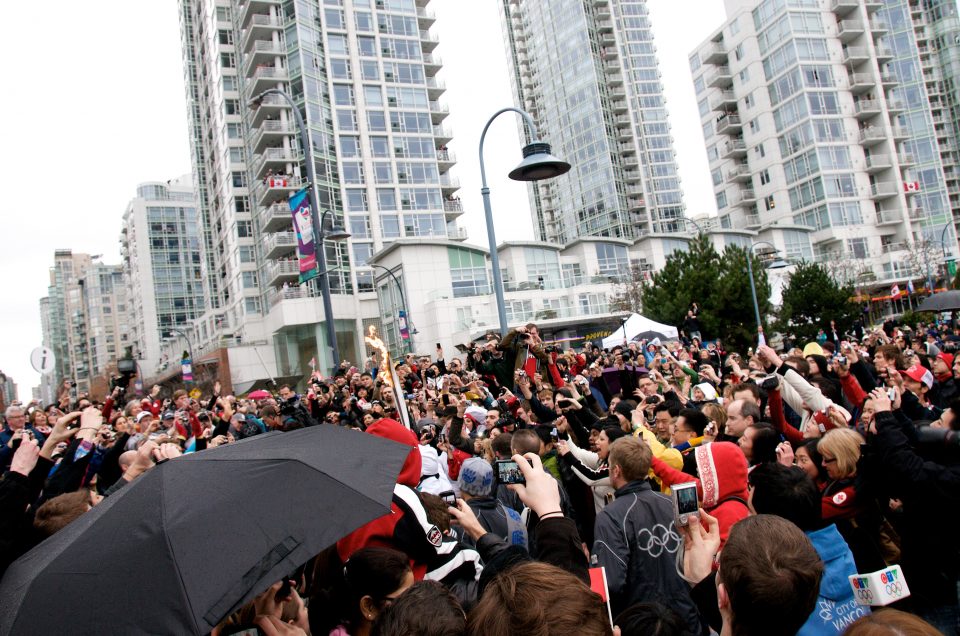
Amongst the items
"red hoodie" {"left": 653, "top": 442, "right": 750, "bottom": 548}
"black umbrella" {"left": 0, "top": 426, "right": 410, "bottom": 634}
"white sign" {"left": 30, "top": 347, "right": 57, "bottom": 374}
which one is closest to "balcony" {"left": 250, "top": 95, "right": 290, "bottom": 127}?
"white sign" {"left": 30, "top": 347, "right": 57, "bottom": 374}

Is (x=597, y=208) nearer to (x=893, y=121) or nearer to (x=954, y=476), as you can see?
(x=893, y=121)

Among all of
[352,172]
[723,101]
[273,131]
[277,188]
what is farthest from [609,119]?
[277,188]

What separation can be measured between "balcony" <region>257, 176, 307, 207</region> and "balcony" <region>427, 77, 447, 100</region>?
16.3 m

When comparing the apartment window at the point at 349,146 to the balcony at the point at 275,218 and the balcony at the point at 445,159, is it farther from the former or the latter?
the balcony at the point at 445,159

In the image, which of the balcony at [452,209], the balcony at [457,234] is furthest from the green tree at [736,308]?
the balcony at [452,209]

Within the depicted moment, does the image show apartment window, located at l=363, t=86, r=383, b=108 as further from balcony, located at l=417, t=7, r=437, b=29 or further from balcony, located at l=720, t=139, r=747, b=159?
balcony, located at l=720, t=139, r=747, b=159

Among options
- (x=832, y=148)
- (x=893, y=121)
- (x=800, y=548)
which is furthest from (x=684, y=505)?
(x=893, y=121)

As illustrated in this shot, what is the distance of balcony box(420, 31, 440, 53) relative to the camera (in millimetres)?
66250

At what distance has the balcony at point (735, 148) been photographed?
76.3 m

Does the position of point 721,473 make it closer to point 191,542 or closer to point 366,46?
point 191,542

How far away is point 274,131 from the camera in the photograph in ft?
189

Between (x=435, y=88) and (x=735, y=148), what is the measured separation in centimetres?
3681

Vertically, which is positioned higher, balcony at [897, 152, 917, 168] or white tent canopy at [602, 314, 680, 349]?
balcony at [897, 152, 917, 168]

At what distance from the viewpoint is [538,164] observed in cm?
1129
